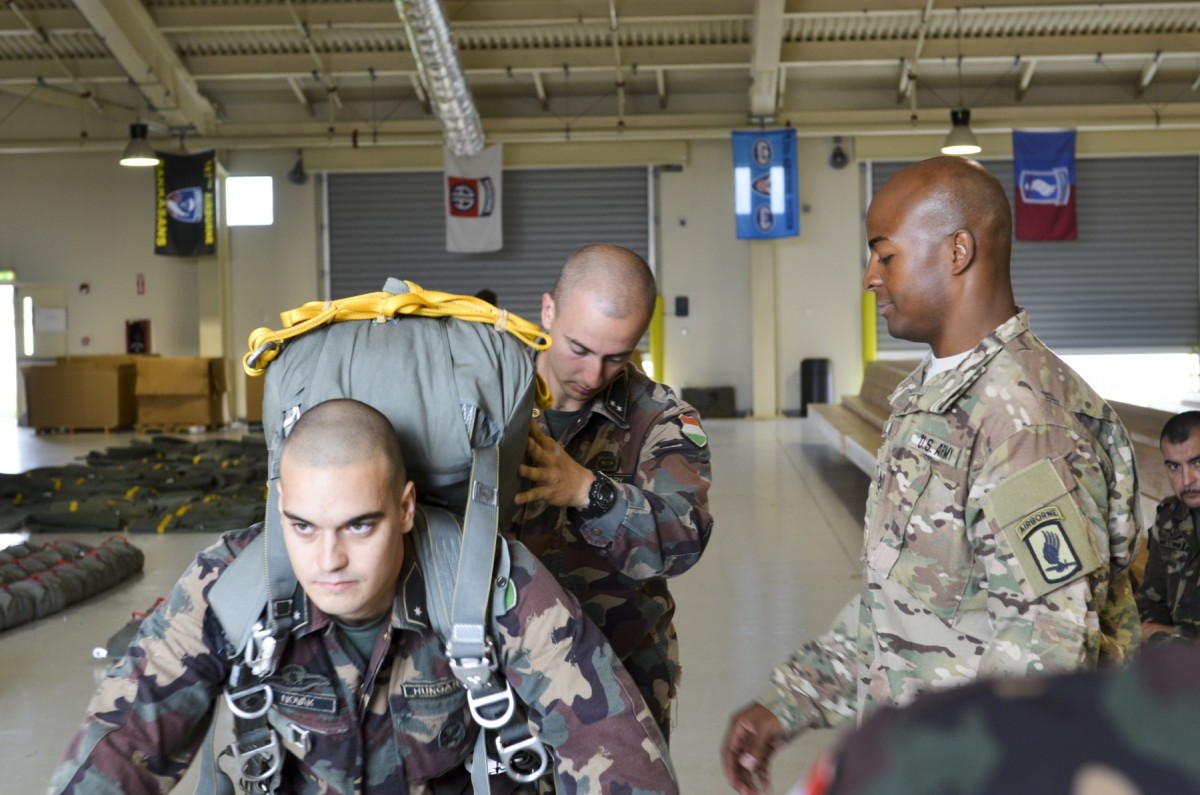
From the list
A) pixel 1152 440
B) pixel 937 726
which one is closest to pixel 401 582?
pixel 937 726

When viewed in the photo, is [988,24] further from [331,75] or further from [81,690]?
[81,690]

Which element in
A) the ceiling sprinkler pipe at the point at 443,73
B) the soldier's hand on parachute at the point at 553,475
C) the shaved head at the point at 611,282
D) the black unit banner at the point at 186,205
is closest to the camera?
the soldier's hand on parachute at the point at 553,475

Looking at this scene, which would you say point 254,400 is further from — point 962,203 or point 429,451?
point 962,203

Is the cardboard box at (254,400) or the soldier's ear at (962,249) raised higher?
the soldier's ear at (962,249)

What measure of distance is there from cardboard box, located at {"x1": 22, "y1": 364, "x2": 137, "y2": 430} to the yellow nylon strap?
1429 cm

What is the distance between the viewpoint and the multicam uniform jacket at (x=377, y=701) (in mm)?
1571

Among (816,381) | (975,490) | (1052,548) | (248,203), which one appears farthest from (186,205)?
(1052,548)

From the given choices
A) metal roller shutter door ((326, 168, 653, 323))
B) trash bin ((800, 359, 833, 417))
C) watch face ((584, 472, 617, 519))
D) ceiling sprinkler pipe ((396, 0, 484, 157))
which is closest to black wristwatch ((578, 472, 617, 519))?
watch face ((584, 472, 617, 519))

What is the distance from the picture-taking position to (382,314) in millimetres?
1718

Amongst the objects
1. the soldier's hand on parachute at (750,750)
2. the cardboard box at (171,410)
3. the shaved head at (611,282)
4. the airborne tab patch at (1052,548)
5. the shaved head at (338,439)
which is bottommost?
the cardboard box at (171,410)

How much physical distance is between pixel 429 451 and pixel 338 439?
0.55 feet

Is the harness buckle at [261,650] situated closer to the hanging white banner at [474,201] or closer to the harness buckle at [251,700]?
the harness buckle at [251,700]

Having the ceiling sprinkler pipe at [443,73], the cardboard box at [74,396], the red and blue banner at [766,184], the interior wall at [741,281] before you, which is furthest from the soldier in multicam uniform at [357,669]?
the interior wall at [741,281]

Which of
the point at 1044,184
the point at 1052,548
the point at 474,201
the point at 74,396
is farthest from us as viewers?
the point at 474,201
